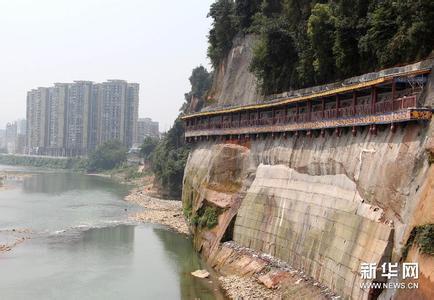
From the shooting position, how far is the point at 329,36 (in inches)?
1270

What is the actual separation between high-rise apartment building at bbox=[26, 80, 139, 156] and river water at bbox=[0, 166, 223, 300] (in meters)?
113

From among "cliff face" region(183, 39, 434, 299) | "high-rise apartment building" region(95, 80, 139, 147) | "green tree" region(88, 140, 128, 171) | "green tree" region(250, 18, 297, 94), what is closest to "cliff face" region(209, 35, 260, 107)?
"green tree" region(250, 18, 297, 94)

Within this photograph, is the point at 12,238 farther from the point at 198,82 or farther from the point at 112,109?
the point at 112,109

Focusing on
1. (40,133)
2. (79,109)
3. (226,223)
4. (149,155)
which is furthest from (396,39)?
(40,133)

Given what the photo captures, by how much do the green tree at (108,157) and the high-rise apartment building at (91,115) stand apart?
98.8 ft

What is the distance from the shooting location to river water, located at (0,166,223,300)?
98.5 feet

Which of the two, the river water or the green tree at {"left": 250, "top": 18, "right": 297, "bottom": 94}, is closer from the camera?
the river water

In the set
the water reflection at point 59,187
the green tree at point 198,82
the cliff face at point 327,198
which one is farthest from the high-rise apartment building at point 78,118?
the cliff face at point 327,198

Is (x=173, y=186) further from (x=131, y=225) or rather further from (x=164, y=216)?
(x=131, y=225)

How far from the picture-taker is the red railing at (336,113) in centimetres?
2214

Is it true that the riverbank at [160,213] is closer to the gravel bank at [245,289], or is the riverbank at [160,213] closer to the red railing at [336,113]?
the red railing at [336,113]

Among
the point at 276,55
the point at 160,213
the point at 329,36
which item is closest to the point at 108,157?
the point at 160,213

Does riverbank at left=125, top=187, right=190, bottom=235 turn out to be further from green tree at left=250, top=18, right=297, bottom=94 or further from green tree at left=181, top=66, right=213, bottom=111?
green tree at left=181, top=66, right=213, bottom=111

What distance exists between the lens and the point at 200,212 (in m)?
40.5
